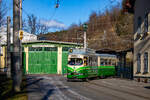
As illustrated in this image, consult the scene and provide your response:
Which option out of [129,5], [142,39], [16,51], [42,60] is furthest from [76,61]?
[42,60]

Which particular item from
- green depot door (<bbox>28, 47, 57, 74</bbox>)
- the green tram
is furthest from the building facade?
green depot door (<bbox>28, 47, 57, 74</bbox>)

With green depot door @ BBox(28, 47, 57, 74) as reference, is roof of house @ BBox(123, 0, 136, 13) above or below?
above

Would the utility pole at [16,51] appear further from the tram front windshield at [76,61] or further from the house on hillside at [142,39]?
the house on hillside at [142,39]

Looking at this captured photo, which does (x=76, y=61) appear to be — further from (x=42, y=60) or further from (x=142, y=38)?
(x=42, y=60)

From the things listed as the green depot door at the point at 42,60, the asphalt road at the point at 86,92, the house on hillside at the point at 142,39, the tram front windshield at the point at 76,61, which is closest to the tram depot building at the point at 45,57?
the green depot door at the point at 42,60

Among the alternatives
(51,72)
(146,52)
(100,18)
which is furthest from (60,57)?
(100,18)

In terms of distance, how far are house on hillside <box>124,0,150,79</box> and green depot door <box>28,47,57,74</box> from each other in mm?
16333

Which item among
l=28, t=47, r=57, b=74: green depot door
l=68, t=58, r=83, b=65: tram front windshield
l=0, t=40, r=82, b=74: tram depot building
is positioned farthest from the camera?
l=28, t=47, r=57, b=74: green depot door

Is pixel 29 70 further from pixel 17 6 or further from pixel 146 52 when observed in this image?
pixel 17 6

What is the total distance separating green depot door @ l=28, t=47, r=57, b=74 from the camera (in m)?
40.7

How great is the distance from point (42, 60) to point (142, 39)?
756 inches

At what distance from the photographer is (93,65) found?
28.1 meters

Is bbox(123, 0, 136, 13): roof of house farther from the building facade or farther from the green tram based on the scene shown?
the green tram

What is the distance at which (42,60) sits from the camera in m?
41.1
